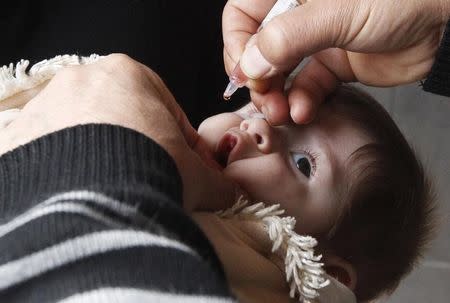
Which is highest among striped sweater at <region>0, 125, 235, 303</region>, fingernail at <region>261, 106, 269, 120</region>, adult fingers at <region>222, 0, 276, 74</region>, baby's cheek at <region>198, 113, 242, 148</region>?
striped sweater at <region>0, 125, 235, 303</region>

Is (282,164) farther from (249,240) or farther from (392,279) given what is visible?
(392,279)

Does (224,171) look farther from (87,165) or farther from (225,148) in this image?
(87,165)

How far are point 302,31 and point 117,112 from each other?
0.26 m

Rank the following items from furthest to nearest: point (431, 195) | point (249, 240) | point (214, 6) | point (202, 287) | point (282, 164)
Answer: point (214, 6) → point (431, 195) → point (282, 164) → point (249, 240) → point (202, 287)

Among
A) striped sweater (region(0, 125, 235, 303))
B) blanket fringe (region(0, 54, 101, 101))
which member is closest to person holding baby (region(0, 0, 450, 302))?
striped sweater (region(0, 125, 235, 303))

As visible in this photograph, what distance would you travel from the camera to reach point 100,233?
37 centimetres

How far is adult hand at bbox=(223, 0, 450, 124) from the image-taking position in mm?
658

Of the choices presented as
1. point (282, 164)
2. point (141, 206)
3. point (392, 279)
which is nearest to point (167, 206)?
point (141, 206)

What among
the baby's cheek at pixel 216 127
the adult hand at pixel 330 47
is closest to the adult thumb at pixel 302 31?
the adult hand at pixel 330 47

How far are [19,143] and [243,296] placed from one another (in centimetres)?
21

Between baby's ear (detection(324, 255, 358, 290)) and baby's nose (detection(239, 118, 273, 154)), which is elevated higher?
baby's nose (detection(239, 118, 273, 154))

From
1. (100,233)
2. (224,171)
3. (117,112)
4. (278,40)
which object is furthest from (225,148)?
(100,233)

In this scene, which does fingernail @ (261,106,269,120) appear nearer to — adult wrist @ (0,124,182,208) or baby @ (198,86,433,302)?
baby @ (198,86,433,302)

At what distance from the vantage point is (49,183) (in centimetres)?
41
